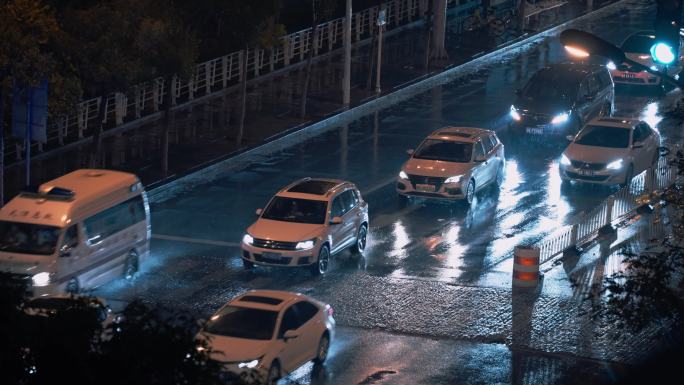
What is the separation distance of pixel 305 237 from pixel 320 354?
5047mm

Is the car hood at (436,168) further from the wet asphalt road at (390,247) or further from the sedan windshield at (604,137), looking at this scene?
the sedan windshield at (604,137)

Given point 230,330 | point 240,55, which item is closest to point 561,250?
point 230,330

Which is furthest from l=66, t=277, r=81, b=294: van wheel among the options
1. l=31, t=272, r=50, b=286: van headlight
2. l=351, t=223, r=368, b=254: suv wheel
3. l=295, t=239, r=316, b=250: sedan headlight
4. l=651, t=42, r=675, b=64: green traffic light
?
l=651, t=42, r=675, b=64: green traffic light

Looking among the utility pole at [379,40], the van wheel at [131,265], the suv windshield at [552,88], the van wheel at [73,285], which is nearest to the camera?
the van wheel at [73,285]

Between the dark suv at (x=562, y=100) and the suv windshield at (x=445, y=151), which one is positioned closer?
the suv windshield at (x=445, y=151)

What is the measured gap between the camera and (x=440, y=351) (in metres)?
19.2

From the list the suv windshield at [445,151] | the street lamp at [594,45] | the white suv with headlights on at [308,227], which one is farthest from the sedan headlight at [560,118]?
the street lamp at [594,45]

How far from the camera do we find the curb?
3034cm

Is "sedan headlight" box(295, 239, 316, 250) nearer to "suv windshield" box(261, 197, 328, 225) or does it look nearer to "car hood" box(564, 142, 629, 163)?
"suv windshield" box(261, 197, 328, 225)

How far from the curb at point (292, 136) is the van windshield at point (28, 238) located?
24.3ft

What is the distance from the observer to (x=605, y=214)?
26.0m

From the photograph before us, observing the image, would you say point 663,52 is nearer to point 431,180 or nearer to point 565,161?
point 431,180

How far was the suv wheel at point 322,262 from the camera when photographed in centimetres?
2345

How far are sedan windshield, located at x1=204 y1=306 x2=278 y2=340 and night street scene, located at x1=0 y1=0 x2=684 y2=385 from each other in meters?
0.04
